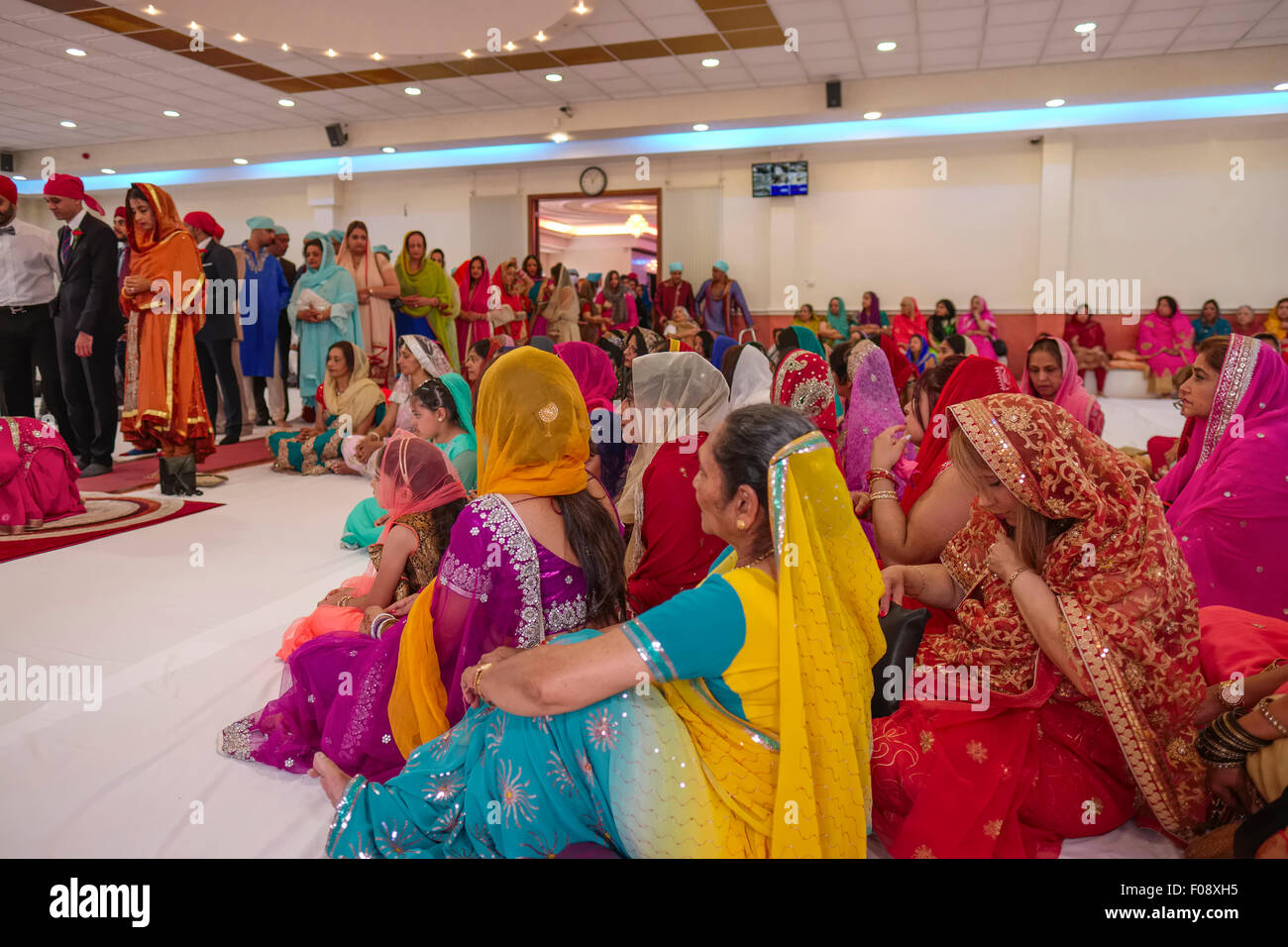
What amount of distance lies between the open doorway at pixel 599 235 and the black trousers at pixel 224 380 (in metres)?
7.29

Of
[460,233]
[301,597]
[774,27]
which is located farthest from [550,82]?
[301,597]

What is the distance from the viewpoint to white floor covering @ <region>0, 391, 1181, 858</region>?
1.49 m

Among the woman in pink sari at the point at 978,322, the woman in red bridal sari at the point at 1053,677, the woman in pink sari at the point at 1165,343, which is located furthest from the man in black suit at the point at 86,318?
the woman in pink sari at the point at 1165,343

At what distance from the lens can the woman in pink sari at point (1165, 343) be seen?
865cm

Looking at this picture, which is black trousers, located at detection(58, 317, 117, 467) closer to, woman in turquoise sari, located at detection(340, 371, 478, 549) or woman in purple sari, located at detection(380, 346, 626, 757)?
woman in turquoise sari, located at detection(340, 371, 478, 549)

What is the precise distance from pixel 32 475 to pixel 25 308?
1402mm

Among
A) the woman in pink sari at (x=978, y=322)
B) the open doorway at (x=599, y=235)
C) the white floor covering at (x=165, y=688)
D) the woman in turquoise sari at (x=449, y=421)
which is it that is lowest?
the white floor covering at (x=165, y=688)

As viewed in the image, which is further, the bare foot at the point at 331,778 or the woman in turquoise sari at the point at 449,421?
the woman in turquoise sari at the point at 449,421

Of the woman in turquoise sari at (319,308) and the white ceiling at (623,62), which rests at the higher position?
the white ceiling at (623,62)

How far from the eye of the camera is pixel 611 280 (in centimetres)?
979

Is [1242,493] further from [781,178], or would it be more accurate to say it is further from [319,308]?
[781,178]

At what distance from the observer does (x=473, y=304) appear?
7504 mm

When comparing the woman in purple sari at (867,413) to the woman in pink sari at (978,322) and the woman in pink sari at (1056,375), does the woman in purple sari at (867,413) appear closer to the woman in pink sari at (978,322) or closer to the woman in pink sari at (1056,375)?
the woman in pink sari at (1056,375)
